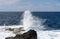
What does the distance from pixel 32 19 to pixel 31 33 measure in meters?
23.0

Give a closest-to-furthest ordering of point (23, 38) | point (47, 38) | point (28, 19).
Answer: point (23, 38)
point (47, 38)
point (28, 19)

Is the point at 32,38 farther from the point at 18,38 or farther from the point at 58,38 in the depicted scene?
the point at 58,38

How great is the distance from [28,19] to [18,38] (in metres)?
22.6

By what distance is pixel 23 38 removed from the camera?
1219cm

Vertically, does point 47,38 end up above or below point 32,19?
below

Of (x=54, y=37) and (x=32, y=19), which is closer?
(x=54, y=37)

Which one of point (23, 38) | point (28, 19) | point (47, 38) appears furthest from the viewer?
point (28, 19)

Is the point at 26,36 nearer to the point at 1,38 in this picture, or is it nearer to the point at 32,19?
the point at 1,38

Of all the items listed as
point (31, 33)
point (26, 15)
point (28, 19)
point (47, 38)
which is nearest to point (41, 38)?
point (47, 38)

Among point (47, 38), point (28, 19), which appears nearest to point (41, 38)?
point (47, 38)

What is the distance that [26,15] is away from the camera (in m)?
37.1

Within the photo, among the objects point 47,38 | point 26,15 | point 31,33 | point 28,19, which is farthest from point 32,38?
point 26,15

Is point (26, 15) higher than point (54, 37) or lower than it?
higher

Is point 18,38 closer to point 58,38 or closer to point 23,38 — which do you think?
point 23,38
